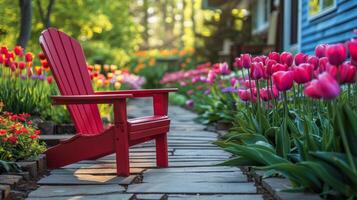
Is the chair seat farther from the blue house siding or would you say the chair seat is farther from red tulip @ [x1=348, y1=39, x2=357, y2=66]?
the blue house siding

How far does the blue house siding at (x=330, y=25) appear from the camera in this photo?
627 centimetres

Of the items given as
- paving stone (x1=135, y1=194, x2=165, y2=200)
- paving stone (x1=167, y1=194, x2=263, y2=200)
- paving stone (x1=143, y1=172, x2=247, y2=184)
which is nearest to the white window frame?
paving stone (x1=143, y1=172, x2=247, y2=184)

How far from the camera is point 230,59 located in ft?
38.6

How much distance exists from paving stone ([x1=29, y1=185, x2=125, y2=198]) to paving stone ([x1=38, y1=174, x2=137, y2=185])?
0.09 m

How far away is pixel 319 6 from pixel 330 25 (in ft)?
2.10

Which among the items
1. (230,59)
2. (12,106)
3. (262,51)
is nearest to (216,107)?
(12,106)

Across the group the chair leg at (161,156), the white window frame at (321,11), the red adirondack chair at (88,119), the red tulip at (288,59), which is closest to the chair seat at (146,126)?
the red adirondack chair at (88,119)

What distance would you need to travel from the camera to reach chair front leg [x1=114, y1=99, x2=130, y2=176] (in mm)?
3223

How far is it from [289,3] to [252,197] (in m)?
8.01

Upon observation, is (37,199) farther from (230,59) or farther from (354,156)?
(230,59)

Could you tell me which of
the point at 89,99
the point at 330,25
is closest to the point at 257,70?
the point at 89,99

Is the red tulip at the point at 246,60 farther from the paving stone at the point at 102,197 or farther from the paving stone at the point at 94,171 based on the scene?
the paving stone at the point at 102,197

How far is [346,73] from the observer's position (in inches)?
86.8

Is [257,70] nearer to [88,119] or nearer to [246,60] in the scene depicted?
[246,60]
